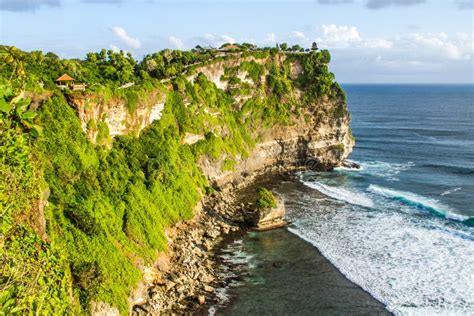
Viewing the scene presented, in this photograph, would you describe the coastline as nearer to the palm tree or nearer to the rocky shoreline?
the rocky shoreline

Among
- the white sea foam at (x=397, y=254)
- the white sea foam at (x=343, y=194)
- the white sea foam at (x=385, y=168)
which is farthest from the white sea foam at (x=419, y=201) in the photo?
the white sea foam at (x=385, y=168)

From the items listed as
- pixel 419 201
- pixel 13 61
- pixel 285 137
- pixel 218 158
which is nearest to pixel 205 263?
pixel 218 158

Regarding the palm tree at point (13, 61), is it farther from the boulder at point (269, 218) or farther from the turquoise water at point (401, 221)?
the boulder at point (269, 218)

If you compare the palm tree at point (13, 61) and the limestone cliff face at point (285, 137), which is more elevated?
the palm tree at point (13, 61)

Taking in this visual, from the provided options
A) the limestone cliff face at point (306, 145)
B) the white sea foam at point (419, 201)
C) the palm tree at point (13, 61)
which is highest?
the palm tree at point (13, 61)

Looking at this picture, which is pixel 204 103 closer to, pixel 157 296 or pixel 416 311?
pixel 157 296

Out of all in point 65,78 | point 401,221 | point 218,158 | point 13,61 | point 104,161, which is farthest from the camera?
point 218,158

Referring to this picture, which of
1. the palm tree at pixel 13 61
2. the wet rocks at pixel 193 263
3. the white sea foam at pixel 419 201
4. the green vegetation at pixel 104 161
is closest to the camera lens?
the palm tree at pixel 13 61

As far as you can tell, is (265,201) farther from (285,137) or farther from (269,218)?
(285,137)

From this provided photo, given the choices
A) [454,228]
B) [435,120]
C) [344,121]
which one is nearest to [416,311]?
[454,228]
